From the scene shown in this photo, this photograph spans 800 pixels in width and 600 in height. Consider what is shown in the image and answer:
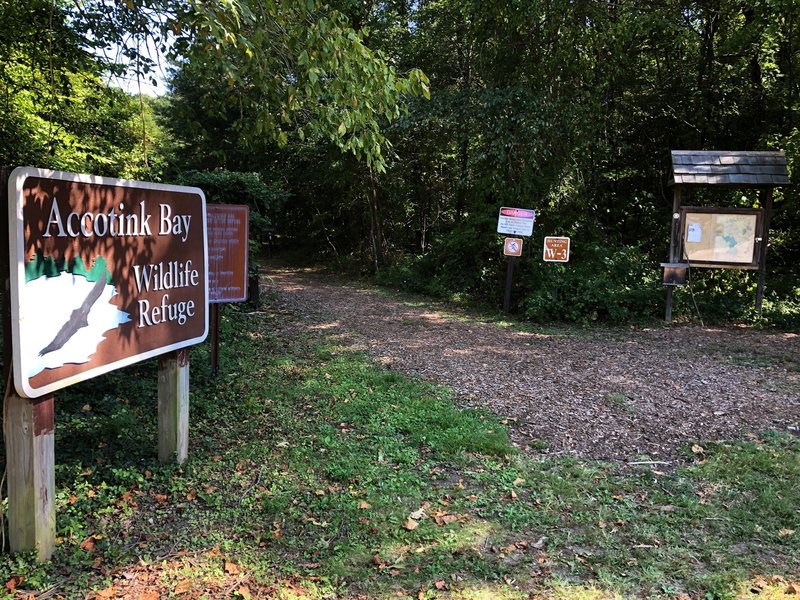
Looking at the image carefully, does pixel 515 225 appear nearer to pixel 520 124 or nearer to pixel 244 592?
pixel 520 124

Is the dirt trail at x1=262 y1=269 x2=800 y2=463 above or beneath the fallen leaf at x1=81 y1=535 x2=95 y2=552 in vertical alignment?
above

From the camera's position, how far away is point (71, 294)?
8.94 ft

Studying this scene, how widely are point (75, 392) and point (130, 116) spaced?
9.38m

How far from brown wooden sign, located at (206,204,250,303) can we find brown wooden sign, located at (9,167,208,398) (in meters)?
1.51

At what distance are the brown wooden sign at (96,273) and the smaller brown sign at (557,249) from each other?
7302mm

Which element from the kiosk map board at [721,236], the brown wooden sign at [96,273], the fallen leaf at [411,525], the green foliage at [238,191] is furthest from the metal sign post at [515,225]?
the fallen leaf at [411,525]

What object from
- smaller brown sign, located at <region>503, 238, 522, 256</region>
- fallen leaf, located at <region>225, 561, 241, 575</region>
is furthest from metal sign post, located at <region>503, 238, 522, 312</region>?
fallen leaf, located at <region>225, 561, 241, 575</region>

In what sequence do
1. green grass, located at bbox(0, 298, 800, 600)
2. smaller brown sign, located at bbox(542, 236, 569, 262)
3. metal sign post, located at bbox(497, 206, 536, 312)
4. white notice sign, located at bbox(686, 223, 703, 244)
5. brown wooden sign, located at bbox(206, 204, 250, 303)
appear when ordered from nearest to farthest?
green grass, located at bbox(0, 298, 800, 600), brown wooden sign, located at bbox(206, 204, 250, 303), white notice sign, located at bbox(686, 223, 703, 244), smaller brown sign, located at bbox(542, 236, 569, 262), metal sign post, located at bbox(497, 206, 536, 312)

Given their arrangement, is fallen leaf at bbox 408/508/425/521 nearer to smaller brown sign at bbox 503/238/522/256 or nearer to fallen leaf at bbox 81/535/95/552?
fallen leaf at bbox 81/535/95/552

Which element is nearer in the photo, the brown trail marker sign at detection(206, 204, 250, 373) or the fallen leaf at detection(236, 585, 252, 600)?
the fallen leaf at detection(236, 585, 252, 600)

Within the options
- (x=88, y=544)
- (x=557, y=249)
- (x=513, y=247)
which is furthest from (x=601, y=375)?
(x=88, y=544)

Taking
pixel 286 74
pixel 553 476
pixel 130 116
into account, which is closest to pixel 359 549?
pixel 553 476

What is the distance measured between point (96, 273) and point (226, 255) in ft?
8.38

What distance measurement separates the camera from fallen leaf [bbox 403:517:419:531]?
3.19 meters
